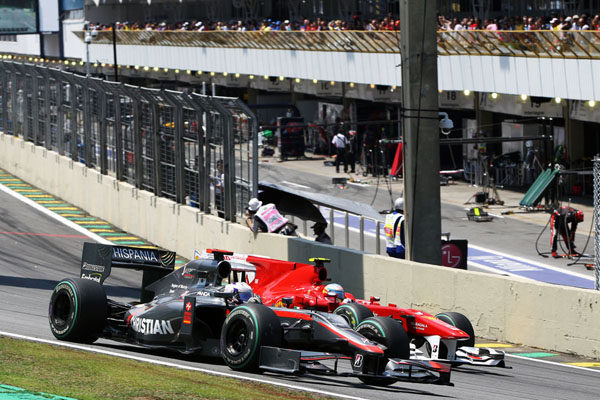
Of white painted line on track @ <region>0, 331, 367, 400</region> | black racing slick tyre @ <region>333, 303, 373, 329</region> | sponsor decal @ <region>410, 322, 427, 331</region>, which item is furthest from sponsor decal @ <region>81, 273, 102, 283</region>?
sponsor decal @ <region>410, 322, 427, 331</region>

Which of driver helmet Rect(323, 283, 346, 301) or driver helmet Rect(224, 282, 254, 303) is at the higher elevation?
driver helmet Rect(224, 282, 254, 303)

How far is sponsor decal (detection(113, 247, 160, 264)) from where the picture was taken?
1258 centimetres

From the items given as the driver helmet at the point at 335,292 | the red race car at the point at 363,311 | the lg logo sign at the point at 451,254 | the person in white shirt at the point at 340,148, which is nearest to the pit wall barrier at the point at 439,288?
the red race car at the point at 363,311

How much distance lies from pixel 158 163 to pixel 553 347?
486 inches

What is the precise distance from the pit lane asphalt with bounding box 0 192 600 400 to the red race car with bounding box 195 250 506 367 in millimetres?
248

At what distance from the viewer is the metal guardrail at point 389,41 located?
30.7 metres

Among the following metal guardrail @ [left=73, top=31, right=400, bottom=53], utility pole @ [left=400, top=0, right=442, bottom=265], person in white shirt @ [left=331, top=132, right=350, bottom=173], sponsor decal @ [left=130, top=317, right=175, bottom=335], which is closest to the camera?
sponsor decal @ [left=130, top=317, right=175, bottom=335]

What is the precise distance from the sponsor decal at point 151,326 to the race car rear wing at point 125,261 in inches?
29.2

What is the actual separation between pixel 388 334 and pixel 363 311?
38.2 inches

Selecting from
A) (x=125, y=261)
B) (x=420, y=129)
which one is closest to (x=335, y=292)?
(x=125, y=261)

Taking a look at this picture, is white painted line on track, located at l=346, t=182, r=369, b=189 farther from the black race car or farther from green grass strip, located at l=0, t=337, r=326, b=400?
green grass strip, located at l=0, t=337, r=326, b=400

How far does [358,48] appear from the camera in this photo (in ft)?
142

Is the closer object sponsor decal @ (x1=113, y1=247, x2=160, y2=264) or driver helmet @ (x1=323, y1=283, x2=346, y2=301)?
driver helmet @ (x1=323, y1=283, x2=346, y2=301)

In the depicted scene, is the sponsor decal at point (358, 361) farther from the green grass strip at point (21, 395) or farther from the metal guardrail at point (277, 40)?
the metal guardrail at point (277, 40)
